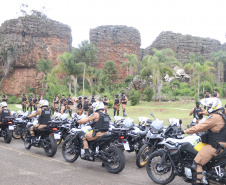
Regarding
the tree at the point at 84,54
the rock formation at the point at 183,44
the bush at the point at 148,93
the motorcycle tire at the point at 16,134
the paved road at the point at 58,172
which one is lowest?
the paved road at the point at 58,172

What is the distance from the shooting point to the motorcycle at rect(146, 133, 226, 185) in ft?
14.6

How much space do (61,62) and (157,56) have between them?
11.3m

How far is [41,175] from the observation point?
5812 mm

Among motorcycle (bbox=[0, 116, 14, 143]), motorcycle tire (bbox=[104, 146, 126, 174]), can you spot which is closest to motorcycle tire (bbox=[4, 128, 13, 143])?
motorcycle (bbox=[0, 116, 14, 143])

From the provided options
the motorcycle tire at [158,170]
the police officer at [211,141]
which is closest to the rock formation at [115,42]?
the motorcycle tire at [158,170]

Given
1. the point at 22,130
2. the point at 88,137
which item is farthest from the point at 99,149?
the point at 22,130

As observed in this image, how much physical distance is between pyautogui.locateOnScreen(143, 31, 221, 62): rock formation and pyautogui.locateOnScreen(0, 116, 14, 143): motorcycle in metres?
42.6

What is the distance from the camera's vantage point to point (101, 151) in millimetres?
6227

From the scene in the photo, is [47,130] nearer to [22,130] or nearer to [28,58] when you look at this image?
[22,130]

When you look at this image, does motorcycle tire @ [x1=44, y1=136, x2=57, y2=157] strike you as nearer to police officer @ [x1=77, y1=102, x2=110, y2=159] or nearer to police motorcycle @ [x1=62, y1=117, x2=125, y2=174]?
police motorcycle @ [x1=62, y1=117, x2=125, y2=174]

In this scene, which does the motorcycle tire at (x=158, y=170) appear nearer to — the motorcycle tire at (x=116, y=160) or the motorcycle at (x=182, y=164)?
the motorcycle at (x=182, y=164)

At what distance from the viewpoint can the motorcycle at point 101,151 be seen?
5.92m

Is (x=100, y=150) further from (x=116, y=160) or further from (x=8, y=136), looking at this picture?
(x=8, y=136)

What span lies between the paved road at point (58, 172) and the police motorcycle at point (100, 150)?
0.20 metres
